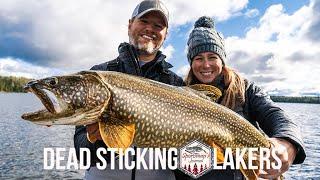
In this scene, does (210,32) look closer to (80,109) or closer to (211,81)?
(211,81)

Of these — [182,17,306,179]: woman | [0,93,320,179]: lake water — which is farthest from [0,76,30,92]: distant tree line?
[182,17,306,179]: woman

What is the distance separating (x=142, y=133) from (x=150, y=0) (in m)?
2.67

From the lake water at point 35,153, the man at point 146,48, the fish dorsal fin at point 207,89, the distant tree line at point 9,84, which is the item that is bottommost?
the lake water at point 35,153

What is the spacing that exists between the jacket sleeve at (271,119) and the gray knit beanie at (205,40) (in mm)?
Result: 764

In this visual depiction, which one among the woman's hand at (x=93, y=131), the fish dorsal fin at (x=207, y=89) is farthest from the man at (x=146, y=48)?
the woman's hand at (x=93, y=131)

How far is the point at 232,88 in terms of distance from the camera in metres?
5.43

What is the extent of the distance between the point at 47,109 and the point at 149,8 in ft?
8.58

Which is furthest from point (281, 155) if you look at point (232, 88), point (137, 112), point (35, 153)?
point (35, 153)

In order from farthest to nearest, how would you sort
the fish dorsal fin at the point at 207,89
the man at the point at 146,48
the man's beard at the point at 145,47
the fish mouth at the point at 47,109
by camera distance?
the man's beard at the point at 145,47 < the man at the point at 146,48 < the fish dorsal fin at the point at 207,89 < the fish mouth at the point at 47,109

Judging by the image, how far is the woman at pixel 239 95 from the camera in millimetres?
4688

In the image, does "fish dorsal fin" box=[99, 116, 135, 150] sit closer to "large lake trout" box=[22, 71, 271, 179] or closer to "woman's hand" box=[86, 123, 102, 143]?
"large lake trout" box=[22, 71, 271, 179]

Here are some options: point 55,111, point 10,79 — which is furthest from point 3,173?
point 10,79

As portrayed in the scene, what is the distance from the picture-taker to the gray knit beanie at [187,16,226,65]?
5.87 metres

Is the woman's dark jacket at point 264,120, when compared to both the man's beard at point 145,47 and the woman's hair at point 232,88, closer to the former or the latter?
the woman's hair at point 232,88
